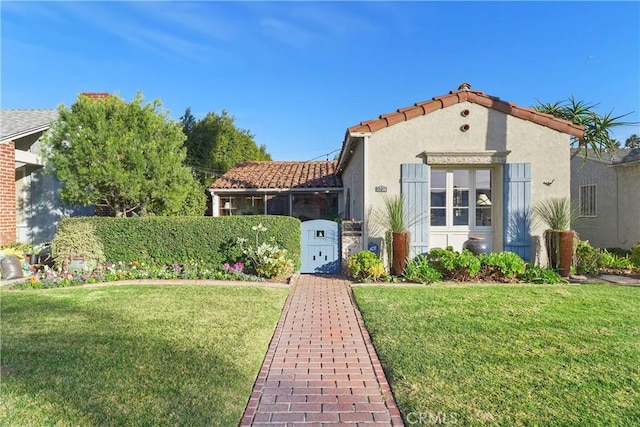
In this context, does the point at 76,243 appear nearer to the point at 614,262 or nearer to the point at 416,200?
the point at 416,200

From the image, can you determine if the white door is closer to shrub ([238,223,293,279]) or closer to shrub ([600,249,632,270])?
shrub ([600,249,632,270])

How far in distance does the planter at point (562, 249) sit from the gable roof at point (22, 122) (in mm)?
15587

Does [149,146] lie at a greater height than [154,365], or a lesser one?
greater

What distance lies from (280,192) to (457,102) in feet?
31.2

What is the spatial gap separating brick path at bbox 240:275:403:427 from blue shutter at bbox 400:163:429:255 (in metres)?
4.30

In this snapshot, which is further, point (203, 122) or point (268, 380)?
point (203, 122)

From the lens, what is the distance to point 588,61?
35.9 ft

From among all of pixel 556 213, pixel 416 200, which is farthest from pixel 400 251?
A: pixel 556 213

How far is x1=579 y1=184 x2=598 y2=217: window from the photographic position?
14.8m

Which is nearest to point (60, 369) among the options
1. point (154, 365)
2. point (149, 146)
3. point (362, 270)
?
point (154, 365)

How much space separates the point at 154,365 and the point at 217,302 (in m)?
3.01

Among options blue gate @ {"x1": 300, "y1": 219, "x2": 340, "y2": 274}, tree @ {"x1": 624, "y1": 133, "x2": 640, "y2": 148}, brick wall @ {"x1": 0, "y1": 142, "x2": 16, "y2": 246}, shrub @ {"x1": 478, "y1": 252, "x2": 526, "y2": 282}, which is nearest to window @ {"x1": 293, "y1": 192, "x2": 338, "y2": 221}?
blue gate @ {"x1": 300, "y1": 219, "x2": 340, "y2": 274}

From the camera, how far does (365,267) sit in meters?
9.34

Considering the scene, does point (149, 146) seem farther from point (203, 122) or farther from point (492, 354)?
point (203, 122)
